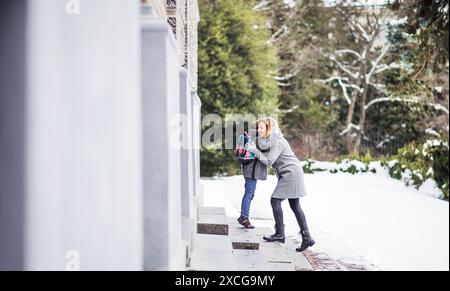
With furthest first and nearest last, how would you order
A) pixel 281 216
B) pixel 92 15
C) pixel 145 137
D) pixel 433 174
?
pixel 433 174 < pixel 281 216 < pixel 145 137 < pixel 92 15

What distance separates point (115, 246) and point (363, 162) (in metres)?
2.69

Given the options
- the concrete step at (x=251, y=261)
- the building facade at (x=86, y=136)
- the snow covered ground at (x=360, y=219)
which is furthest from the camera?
the snow covered ground at (x=360, y=219)

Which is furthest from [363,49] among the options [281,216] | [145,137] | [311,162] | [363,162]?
[145,137]

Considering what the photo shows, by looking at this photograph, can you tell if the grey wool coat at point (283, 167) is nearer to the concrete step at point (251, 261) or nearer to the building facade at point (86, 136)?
the concrete step at point (251, 261)

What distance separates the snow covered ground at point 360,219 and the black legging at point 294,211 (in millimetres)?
79

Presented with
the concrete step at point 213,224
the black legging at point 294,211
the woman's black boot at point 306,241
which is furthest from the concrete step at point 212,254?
the woman's black boot at point 306,241

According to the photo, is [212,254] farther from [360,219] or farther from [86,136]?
[360,219]

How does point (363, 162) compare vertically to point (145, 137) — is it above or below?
below

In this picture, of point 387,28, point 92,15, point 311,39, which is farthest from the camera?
point 311,39

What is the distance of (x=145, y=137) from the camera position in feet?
3.88

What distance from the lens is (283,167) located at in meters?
2.22

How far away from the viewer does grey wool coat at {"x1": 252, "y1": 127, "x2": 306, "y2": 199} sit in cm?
220

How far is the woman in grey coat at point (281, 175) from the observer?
2.19m

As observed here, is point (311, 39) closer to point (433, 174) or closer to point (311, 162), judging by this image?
point (433, 174)
